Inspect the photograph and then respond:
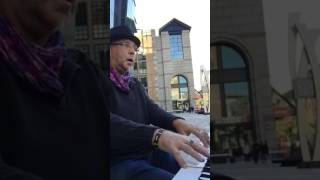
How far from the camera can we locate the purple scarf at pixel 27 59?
798 mm

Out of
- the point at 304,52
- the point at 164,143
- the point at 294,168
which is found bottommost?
the point at 294,168

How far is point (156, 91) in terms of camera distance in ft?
4.26

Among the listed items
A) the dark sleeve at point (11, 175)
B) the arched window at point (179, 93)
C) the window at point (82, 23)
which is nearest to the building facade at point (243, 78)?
the arched window at point (179, 93)

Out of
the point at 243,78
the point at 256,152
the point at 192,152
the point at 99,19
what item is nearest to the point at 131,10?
the point at 99,19

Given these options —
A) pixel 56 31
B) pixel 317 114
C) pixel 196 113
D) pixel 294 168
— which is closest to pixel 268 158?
pixel 294 168

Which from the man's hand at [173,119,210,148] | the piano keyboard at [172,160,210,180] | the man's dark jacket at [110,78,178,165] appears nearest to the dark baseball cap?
the man's dark jacket at [110,78,178,165]

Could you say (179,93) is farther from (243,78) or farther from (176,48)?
(243,78)

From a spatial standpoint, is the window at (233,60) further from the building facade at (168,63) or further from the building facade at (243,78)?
the building facade at (168,63)

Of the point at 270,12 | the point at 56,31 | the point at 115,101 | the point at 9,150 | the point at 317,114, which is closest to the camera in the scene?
the point at 9,150

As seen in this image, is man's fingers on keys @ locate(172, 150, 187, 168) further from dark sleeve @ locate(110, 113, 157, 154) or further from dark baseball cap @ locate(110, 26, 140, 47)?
dark baseball cap @ locate(110, 26, 140, 47)

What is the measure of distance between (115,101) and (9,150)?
1.57ft

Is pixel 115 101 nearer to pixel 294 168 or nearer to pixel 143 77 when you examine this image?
pixel 143 77

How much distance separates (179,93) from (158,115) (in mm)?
85

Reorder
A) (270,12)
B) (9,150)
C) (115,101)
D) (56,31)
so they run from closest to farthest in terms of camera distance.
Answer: (9,150) < (56,31) < (115,101) < (270,12)
